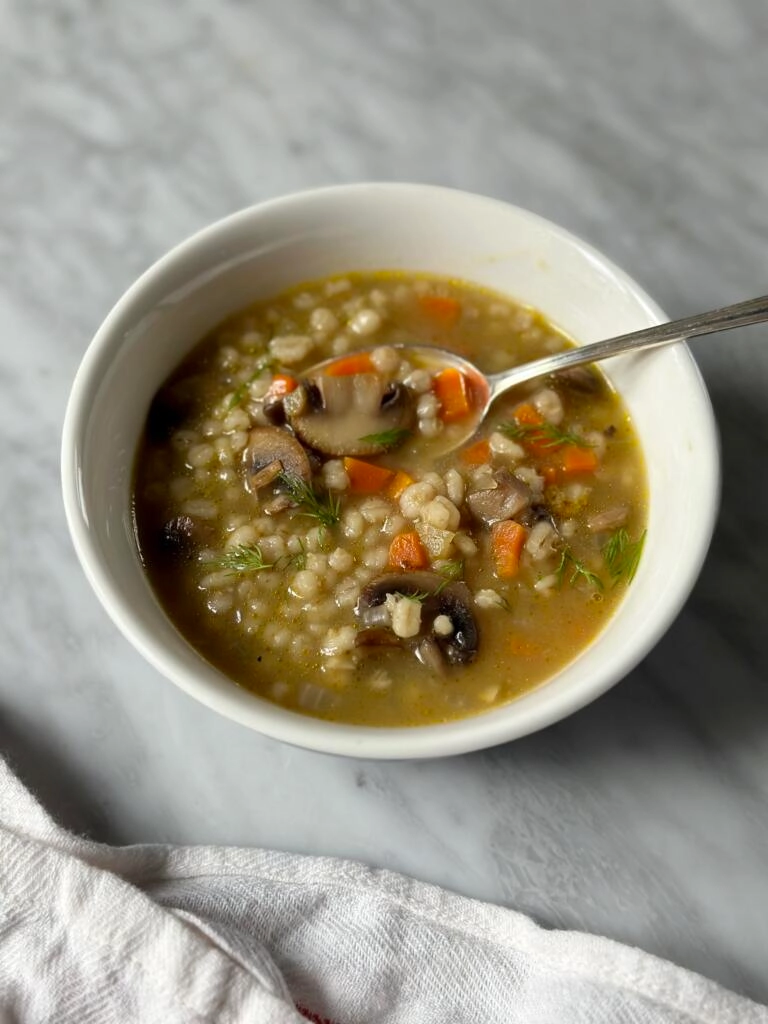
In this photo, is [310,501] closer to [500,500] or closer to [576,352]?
[500,500]

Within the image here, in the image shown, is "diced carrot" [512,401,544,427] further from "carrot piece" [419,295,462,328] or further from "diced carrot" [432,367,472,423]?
"carrot piece" [419,295,462,328]

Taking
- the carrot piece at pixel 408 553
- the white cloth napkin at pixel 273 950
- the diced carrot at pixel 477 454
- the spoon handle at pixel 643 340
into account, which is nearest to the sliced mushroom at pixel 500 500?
the diced carrot at pixel 477 454

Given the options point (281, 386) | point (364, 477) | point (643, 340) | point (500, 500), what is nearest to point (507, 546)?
point (500, 500)

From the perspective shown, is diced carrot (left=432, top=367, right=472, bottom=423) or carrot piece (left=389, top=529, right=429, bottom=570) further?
diced carrot (left=432, top=367, right=472, bottom=423)

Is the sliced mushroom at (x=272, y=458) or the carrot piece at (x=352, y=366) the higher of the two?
the carrot piece at (x=352, y=366)

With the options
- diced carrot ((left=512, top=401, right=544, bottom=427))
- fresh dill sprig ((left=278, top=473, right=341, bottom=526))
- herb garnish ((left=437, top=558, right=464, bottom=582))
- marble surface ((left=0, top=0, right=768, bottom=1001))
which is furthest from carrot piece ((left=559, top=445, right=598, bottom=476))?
fresh dill sprig ((left=278, top=473, right=341, bottom=526))

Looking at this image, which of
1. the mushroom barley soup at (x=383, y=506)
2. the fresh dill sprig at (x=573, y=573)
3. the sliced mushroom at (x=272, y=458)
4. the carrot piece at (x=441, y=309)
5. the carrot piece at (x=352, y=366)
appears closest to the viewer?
the mushroom barley soup at (x=383, y=506)

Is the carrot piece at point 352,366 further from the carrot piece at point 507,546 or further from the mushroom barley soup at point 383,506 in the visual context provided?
the carrot piece at point 507,546

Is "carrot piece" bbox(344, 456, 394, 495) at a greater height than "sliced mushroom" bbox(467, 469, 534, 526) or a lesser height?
lesser

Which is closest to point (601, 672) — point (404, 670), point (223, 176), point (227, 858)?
point (404, 670)
